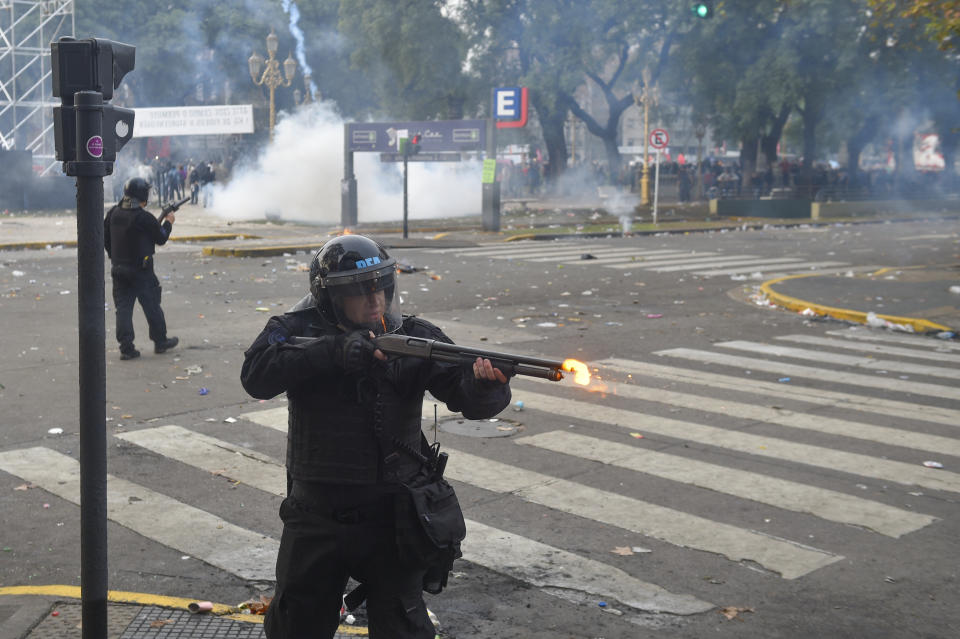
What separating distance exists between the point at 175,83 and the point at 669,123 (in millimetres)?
31738

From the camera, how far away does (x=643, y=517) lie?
5.93 m

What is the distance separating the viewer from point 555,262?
21469 millimetres

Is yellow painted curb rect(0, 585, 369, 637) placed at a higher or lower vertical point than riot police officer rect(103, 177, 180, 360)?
lower

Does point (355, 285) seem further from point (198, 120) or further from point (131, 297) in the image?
point (198, 120)

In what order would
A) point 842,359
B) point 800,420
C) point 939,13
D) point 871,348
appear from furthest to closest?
point 939,13 → point 871,348 → point 842,359 → point 800,420

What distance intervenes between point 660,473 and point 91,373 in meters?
3.98

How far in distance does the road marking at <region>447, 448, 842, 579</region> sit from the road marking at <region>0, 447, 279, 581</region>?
5.33 ft

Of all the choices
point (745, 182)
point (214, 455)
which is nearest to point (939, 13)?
point (214, 455)

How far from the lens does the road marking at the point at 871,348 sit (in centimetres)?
1123

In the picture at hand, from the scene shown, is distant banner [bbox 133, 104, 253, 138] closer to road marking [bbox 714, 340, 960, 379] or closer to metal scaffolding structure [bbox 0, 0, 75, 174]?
metal scaffolding structure [bbox 0, 0, 75, 174]

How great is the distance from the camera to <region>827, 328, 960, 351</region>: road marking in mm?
12008

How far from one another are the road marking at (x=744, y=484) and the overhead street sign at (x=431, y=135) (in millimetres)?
22983

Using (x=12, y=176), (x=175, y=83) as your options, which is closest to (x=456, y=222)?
(x=12, y=176)

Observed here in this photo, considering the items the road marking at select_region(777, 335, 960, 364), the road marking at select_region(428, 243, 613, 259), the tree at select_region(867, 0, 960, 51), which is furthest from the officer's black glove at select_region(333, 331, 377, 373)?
the road marking at select_region(428, 243, 613, 259)
